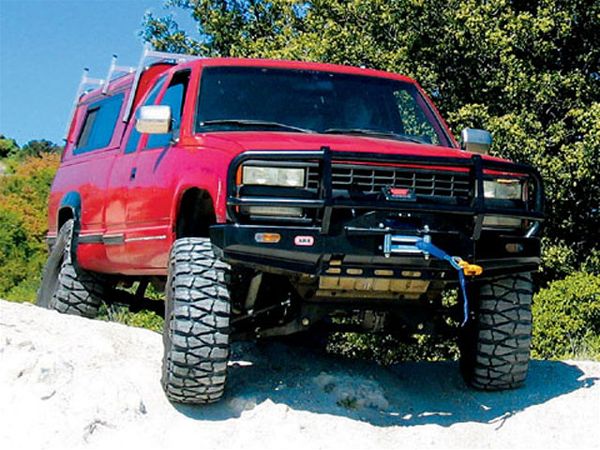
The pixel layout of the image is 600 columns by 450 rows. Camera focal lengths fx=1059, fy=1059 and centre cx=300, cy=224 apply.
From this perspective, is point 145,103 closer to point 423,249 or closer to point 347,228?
point 347,228

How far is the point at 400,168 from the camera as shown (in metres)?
5.96

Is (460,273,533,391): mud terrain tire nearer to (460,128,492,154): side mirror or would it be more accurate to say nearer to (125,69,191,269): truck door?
(460,128,492,154): side mirror

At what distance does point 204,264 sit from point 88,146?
4.02m

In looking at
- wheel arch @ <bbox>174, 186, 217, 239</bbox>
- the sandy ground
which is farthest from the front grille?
the sandy ground

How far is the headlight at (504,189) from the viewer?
20.5 feet

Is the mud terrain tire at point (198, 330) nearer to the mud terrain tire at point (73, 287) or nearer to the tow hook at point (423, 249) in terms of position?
the tow hook at point (423, 249)

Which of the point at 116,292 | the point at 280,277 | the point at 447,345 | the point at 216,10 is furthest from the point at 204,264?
the point at 216,10

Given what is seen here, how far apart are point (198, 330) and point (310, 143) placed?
125 centimetres

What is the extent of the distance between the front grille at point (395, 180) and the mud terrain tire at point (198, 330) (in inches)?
32.4

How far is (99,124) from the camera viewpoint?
970 centimetres

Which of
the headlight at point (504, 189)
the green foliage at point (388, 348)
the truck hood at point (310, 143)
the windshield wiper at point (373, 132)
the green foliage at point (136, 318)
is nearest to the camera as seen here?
the truck hood at point (310, 143)

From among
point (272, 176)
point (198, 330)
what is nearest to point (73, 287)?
point (198, 330)

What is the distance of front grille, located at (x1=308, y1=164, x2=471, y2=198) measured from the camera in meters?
5.86

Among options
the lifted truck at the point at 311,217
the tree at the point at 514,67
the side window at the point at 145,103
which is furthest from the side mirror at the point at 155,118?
the tree at the point at 514,67
